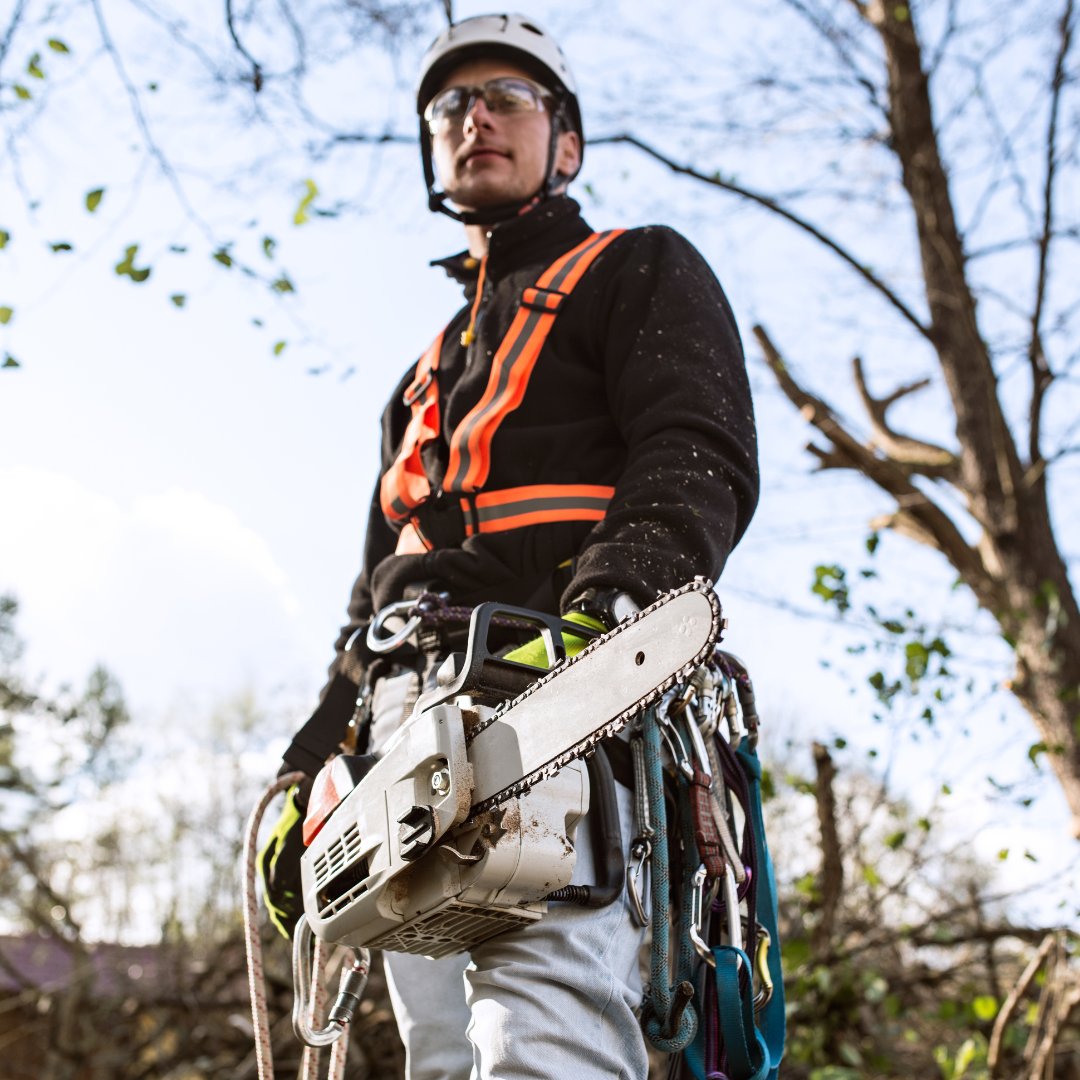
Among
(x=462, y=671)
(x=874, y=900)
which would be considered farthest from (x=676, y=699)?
(x=874, y=900)

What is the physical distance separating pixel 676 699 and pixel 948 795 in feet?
11.6

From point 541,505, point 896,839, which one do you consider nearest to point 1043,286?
point 896,839

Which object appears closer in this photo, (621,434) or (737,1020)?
(737,1020)

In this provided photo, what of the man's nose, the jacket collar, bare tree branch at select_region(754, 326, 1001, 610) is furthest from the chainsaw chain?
bare tree branch at select_region(754, 326, 1001, 610)

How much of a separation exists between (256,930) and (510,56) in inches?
81.1

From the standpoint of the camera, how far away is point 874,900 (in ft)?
15.3

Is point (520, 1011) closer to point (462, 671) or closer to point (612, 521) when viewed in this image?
point (462, 671)

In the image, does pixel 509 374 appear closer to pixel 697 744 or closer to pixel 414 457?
pixel 414 457

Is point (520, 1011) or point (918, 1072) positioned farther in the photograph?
point (918, 1072)

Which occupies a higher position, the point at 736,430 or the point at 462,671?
the point at 736,430

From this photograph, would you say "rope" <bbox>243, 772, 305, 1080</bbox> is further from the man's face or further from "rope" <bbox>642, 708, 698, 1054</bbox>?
the man's face

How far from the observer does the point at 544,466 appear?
6.79ft

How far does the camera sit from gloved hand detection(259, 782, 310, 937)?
6.89 ft

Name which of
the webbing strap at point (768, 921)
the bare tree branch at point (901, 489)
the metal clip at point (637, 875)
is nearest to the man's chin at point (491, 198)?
the webbing strap at point (768, 921)
